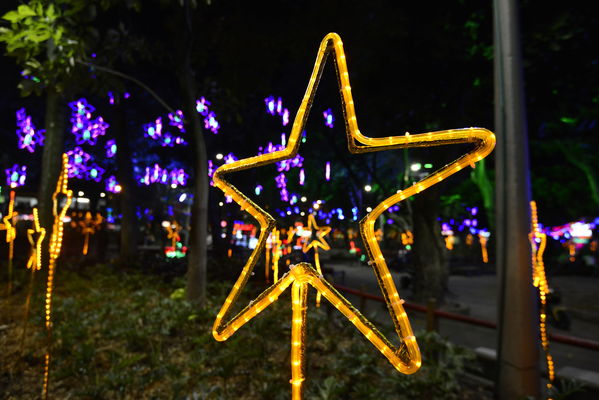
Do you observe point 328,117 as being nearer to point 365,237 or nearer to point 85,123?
point 85,123

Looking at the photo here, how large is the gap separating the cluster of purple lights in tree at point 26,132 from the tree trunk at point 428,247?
17.5 m

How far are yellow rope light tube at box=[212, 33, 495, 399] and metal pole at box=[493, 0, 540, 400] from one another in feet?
10.1

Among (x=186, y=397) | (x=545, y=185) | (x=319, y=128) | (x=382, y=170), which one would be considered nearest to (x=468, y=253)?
(x=382, y=170)

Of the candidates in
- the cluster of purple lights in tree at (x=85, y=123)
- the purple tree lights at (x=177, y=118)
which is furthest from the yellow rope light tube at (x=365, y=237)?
the cluster of purple lights in tree at (x=85, y=123)

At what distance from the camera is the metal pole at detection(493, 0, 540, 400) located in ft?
14.1

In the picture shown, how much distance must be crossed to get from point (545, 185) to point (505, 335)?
758 inches

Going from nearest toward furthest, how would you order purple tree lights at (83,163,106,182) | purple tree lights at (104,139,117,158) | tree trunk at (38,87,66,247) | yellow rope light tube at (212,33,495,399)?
1. yellow rope light tube at (212,33,495,399)
2. tree trunk at (38,87,66,247)
3. purple tree lights at (104,139,117,158)
4. purple tree lights at (83,163,106,182)

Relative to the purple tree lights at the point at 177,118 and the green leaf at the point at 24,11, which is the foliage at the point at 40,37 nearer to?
the green leaf at the point at 24,11

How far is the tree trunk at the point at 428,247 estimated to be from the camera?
1209 centimetres

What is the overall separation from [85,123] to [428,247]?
17.2m

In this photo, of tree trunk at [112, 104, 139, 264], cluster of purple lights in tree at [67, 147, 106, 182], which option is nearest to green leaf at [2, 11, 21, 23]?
tree trunk at [112, 104, 139, 264]

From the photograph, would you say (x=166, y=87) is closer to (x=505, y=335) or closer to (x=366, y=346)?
(x=366, y=346)

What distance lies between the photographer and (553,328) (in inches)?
443

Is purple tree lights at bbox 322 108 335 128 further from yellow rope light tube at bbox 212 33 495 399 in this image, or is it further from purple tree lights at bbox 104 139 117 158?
yellow rope light tube at bbox 212 33 495 399
